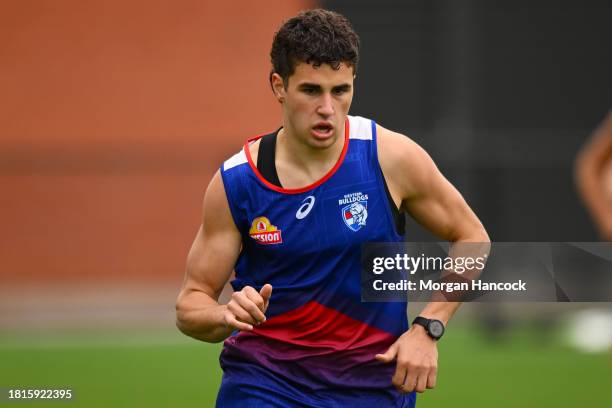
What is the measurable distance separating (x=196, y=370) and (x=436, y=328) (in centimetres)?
722

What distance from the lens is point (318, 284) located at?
518cm

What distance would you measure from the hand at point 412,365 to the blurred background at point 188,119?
10.4 m

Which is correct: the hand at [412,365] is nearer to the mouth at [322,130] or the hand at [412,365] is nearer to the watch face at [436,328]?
the watch face at [436,328]

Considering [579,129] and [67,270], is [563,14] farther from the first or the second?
[67,270]

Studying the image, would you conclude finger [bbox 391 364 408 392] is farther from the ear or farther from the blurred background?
the blurred background

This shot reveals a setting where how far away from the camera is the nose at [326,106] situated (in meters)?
5.04

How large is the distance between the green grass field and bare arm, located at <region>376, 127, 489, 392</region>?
4616 mm

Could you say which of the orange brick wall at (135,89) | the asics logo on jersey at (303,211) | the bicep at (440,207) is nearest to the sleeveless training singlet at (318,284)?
the asics logo on jersey at (303,211)

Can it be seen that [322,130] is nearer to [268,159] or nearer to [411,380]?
[268,159]

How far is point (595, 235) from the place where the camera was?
1819 centimetres

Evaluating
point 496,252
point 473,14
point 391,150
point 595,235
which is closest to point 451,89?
point 473,14

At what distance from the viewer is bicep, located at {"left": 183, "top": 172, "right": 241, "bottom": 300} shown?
5262 mm

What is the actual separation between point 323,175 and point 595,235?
13.6 m

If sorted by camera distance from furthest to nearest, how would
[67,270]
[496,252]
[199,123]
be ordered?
[199,123] → [67,270] → [496,252]
